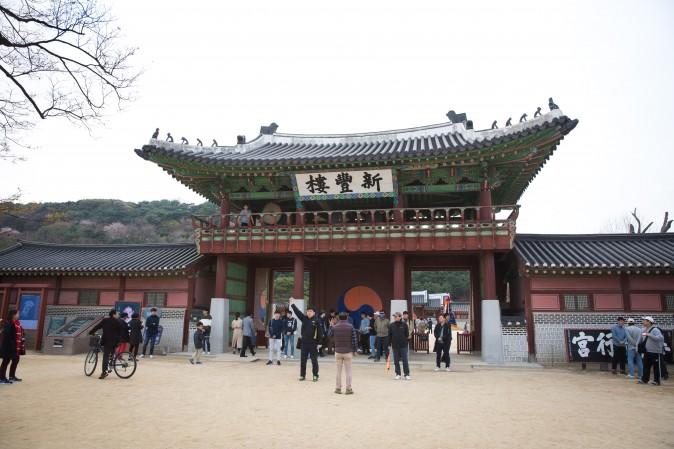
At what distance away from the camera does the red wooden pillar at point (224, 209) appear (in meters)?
19.2

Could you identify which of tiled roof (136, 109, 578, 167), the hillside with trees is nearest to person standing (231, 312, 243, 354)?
tiled roof (136, 109, 578, 167)

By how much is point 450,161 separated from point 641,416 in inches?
431

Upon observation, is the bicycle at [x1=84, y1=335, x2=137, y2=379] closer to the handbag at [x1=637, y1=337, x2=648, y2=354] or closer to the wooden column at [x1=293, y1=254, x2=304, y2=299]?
the wooden column at [x1=293, y1=254, x2=304, y2=299]

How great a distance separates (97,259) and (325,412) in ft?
60.3

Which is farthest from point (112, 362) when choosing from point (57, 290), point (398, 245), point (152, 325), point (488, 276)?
point (488, 276)

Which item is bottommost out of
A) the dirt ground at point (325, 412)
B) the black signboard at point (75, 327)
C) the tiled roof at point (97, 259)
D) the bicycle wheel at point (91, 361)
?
the dirt ground at point (325, 412)

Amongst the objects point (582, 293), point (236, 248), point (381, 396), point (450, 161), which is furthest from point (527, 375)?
point (236, 248)

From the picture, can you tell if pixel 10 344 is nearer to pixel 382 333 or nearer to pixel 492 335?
pixel 382 333

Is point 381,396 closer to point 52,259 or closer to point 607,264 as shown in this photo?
point 607,264

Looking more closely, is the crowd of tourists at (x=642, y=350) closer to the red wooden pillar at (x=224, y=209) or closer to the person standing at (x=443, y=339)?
the person standing at (x=443, y=339)

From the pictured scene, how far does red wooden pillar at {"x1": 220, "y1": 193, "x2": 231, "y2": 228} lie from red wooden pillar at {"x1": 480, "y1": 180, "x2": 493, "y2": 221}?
35.4 ft

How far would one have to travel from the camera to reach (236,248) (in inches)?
727

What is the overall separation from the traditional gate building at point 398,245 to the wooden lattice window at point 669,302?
0.05 m

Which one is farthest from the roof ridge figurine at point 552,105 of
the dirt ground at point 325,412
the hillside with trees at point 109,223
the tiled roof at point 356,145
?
the hillside with trees at point 109,223
